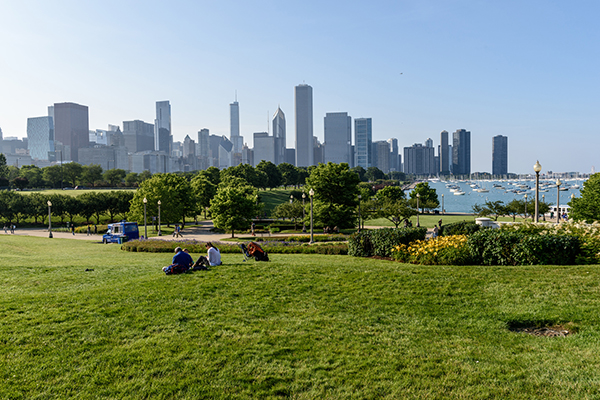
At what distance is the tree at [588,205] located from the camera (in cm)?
3550

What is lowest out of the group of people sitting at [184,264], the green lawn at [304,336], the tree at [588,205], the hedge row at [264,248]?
the hedge row at [264,248]

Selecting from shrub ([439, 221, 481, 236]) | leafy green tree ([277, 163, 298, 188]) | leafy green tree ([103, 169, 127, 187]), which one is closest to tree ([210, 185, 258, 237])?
shrub ([439, 221, 481, 236])

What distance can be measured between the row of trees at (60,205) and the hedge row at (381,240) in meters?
51.6

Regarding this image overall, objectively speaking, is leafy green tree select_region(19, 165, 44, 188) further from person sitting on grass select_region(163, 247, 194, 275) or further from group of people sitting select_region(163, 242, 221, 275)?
person sitting on grass select_region(163, 247, 194, 275)

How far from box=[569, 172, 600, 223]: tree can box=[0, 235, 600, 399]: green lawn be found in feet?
95.9

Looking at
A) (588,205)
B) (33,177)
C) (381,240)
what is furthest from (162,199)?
(33,177)

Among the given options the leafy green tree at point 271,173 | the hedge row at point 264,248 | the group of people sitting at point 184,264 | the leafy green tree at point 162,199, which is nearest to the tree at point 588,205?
the hedge row at point 264,248

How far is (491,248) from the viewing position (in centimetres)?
1409

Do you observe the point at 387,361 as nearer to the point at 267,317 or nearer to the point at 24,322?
the point at 267,317

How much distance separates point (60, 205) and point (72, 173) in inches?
3404

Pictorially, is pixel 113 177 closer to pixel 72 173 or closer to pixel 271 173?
pixel 72 173

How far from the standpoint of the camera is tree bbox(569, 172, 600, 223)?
3550 centimetres

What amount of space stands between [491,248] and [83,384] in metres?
13.1

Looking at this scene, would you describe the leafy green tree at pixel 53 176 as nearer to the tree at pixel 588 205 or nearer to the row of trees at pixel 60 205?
the row of trees at pixel 60 205
